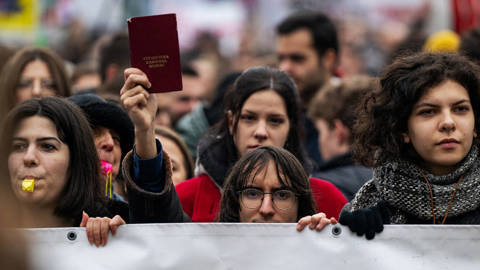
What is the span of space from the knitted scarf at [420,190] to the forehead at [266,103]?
121 cm

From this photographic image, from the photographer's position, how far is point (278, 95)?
4875 mm

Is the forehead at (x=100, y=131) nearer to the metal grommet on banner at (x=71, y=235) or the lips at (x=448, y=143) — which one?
the metal grommet on banner at (x=71, y=235)

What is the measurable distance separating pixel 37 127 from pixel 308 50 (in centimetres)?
387

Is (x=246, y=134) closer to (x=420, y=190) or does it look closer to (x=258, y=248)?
(x=420, y=190)

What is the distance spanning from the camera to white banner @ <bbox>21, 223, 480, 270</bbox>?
3217 millimetres

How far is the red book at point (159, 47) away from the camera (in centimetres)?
340

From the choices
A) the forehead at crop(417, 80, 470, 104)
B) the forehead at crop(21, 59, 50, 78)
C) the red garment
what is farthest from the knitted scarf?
the forehead at crop(21, 59, 50, 78)

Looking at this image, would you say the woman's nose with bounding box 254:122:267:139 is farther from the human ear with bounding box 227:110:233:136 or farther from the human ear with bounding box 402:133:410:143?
the human ear with bounding box 402:133:410:143

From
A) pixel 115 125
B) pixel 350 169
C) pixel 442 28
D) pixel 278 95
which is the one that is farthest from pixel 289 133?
pixel 442 28

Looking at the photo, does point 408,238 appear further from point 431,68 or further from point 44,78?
point 44,78

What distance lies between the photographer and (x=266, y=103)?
482 centimetres

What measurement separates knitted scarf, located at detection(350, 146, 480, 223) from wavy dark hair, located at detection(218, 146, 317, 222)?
0.80ft

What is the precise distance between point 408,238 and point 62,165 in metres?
1.48

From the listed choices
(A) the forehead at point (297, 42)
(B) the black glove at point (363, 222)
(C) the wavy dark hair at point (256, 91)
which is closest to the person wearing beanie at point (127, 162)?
(C) the wavy dark hair at point (256, 91)
